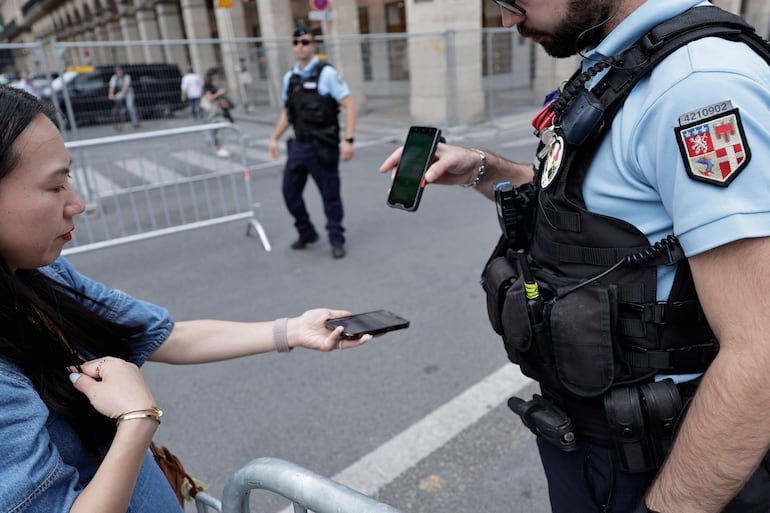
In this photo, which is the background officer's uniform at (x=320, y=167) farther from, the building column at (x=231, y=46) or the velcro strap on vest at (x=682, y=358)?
the building column at (x=231, y=46)

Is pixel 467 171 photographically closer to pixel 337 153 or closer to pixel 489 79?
pixel 337 153

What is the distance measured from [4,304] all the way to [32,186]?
0.75 feet

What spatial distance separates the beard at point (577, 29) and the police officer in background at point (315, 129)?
4.02 meters

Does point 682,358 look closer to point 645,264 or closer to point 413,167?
point 645,264

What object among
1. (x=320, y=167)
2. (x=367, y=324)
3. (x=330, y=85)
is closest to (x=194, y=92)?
(x=330, y=85)

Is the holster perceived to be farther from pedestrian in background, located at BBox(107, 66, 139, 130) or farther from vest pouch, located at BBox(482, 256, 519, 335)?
pedestrian in background, located at BBox(107, 66, 139, 130)

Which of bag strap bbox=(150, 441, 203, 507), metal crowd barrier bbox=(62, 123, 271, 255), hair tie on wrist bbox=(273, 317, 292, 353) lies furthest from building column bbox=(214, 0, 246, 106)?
bag strap bbox=(150, 441, 203, 507)

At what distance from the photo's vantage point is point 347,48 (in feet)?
49.2

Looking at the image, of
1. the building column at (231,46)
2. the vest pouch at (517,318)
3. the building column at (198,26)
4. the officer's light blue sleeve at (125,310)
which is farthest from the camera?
the building column at (198,26)

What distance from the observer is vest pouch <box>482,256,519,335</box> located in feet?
4.47

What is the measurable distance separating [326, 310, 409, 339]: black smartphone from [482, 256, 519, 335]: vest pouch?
10.4 inches

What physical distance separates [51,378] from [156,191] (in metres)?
8.01

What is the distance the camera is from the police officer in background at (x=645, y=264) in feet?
3.05

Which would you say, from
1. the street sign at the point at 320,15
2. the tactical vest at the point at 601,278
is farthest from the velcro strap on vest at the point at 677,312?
the street sign at the point at 320,15
